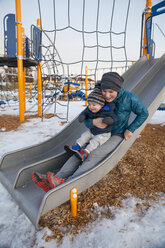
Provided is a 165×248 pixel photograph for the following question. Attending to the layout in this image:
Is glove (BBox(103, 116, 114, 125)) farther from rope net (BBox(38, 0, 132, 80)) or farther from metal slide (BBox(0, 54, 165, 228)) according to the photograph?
rope net (BBox(38, 0, 132, 80))

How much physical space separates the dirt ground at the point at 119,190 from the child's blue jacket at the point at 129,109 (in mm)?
724

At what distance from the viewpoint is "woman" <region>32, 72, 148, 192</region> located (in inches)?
67.7

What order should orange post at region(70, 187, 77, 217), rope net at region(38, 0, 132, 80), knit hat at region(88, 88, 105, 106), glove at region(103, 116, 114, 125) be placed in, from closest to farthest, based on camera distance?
orange post at region(70, 187, 77, 217)
glove at region(103, 116, 114, 125)
knit hat at region(88, 88, 105, 106)
rope net at region(38, 0, 132, 80)

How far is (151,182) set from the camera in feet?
6.79

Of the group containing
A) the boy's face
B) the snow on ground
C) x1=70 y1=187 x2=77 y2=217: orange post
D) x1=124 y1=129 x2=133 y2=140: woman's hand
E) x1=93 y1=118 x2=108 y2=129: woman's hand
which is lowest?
the snow on ground

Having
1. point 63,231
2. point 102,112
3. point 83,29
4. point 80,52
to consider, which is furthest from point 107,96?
point 83,29

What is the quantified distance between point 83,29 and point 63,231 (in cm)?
446

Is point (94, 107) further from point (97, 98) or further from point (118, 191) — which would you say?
point (118, 191)

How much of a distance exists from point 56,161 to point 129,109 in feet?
3.59

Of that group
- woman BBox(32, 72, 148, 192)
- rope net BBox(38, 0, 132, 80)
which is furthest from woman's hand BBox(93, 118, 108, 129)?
rope net BBox(38, 0, 132, 80)

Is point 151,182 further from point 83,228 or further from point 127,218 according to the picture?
point 83,228

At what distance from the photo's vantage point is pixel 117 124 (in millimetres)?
1971

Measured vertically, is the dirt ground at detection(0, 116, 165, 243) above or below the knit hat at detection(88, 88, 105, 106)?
below

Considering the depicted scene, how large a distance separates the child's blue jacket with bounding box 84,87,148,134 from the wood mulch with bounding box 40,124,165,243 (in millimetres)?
723
